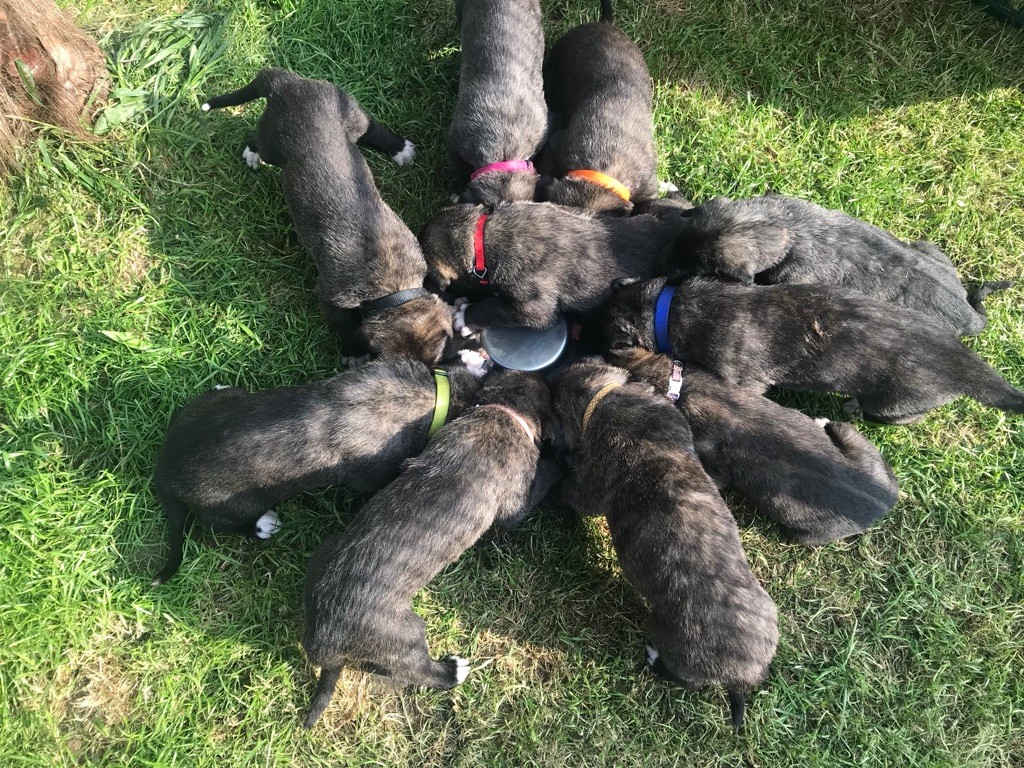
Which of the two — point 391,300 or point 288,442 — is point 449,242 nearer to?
point 391,300

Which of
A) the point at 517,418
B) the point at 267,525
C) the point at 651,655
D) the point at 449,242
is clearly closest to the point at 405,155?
the point at 449,242

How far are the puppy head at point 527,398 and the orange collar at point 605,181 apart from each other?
167 centimetres

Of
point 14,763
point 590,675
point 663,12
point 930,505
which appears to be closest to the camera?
point 14,763

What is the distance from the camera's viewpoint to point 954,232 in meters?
5.78

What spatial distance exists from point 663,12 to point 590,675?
18.3 feet

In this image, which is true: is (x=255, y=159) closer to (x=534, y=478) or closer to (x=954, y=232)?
(x=534, y=478)

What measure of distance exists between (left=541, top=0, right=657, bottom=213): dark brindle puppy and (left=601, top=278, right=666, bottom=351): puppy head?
79 centimetres

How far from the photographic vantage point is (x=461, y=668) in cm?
480

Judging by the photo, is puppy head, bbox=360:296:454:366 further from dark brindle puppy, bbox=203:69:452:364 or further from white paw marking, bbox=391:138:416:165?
white paw marking, bbox=391:138:416:165

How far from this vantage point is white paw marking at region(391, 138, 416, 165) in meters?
5.72

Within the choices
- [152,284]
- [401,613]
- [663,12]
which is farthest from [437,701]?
[663,12]

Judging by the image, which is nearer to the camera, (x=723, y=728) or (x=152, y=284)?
(x=723, y=728)

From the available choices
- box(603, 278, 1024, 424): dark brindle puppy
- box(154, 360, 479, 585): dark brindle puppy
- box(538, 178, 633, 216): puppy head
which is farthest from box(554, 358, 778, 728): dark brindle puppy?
box(538, 178, 633, 216): puppy head

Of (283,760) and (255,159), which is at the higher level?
(255,159)
